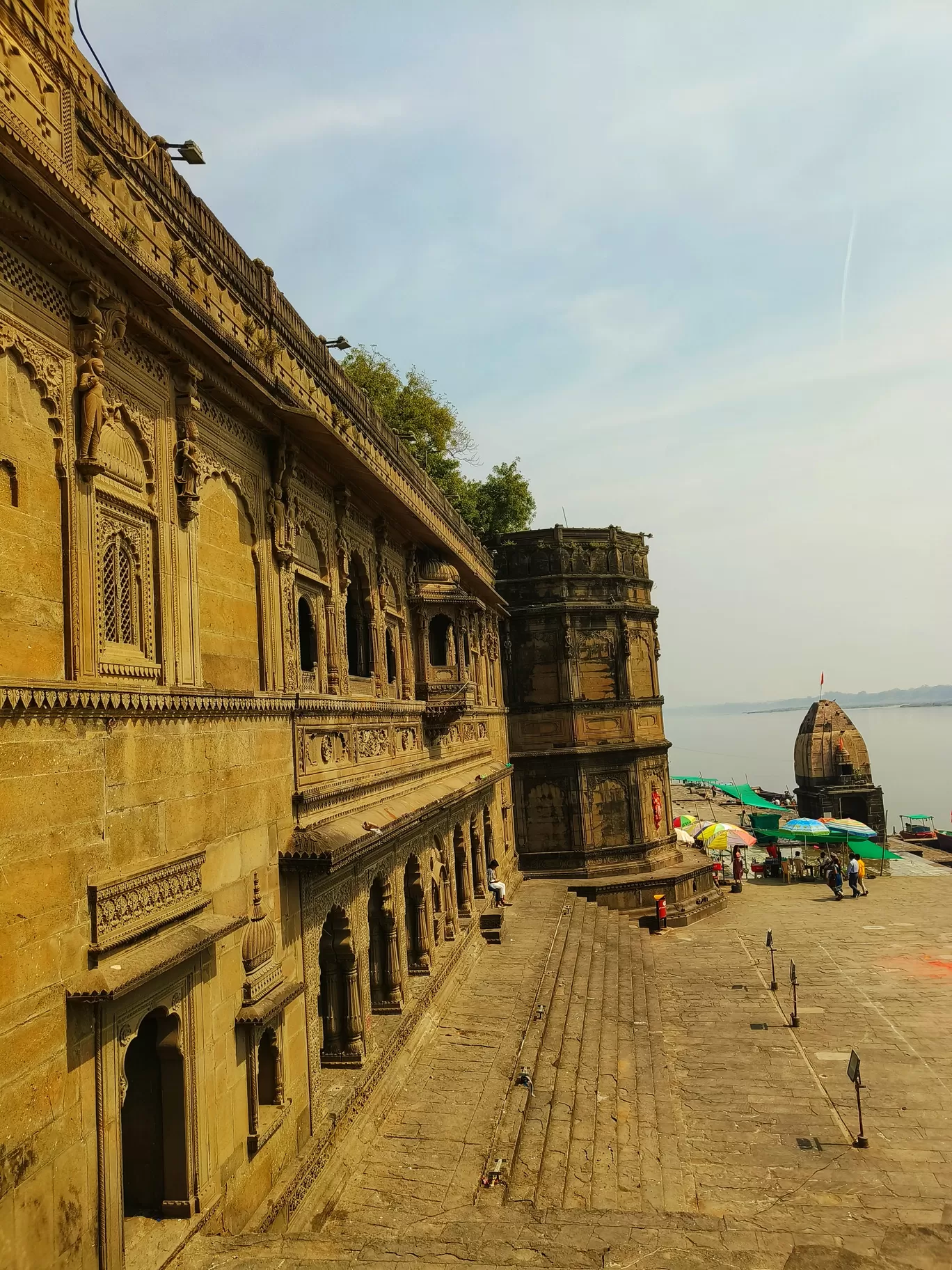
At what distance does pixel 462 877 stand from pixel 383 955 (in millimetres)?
5939

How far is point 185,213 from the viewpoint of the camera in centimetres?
793

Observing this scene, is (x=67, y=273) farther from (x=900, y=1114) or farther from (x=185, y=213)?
(x=900, y=1114)

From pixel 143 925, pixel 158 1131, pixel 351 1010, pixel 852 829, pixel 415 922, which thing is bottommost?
pixel 852 829

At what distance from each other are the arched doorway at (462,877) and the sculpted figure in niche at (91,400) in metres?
12.8

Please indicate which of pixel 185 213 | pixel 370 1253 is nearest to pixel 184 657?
pixel 185 213

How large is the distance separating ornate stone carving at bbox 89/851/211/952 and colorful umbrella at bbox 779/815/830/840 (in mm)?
26739

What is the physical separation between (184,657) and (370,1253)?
4.77m

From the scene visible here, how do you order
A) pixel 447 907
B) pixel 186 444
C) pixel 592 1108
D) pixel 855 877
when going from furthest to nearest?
Answer: pixel 855 877 < pixel 447 907 < pixel 592 1108 < pixel 186 444

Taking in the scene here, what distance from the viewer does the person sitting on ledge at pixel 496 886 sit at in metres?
19.4

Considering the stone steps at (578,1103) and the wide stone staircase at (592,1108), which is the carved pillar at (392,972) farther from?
the stone steps at (578,1103)

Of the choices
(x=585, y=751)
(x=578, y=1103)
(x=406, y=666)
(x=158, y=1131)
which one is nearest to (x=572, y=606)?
(x=585, y=751)

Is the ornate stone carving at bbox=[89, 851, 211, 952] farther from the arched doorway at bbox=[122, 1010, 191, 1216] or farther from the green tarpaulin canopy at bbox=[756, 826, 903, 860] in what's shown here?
the green tarpaulin canopy at bbox=[756, 826, 903, 860]

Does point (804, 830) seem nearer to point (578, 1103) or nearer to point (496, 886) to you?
point (496, 886)

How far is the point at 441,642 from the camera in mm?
17188
